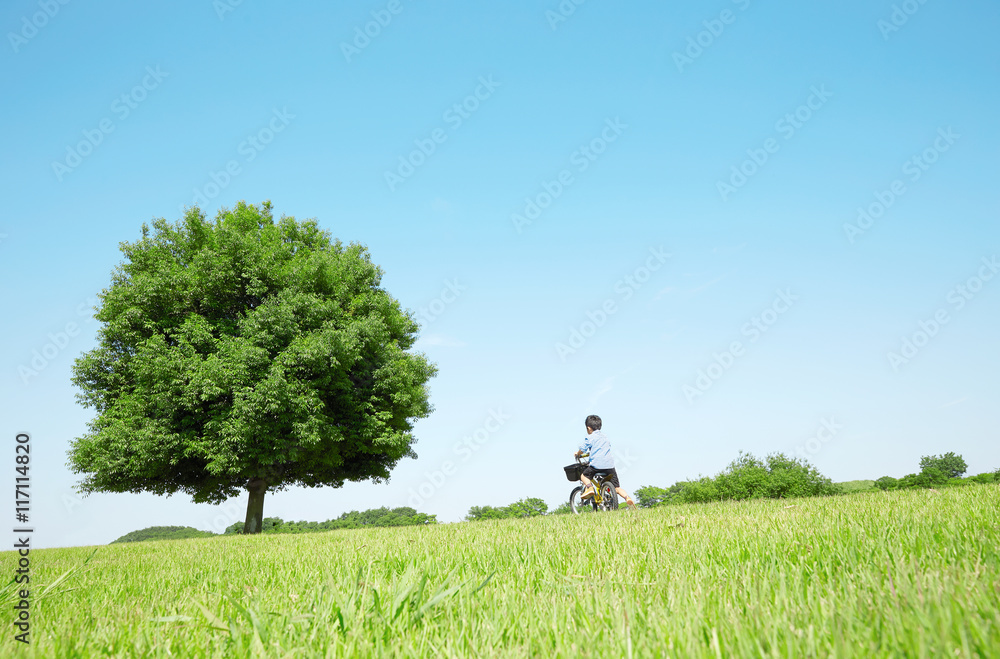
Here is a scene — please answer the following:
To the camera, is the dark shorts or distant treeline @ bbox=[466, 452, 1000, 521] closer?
the dark shorts

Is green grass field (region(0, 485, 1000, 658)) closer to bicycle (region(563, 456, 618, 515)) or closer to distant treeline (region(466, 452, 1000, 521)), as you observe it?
bicycle (region(563, 456, 618, 515))

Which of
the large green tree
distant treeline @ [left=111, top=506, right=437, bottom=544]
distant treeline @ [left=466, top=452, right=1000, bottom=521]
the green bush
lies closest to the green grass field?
distant treeline @ [left=466, top=452, right=1000, bottom=521]

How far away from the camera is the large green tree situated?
1892cm

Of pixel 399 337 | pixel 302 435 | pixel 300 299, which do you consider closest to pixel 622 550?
pixel 302 435

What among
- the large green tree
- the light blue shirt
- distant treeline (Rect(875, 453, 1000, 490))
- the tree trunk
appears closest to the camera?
the light blue shirt

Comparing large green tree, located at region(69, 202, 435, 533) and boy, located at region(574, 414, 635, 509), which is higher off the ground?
large green tree, located at region(69, 202, 435, 533)

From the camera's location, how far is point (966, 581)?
2.16m

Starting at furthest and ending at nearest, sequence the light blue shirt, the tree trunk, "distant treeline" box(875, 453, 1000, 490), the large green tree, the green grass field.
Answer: the tree trunk, the large green tree, "distant treeline" box(875, 453, 1000, 490), the light blue shirt, the green grass field

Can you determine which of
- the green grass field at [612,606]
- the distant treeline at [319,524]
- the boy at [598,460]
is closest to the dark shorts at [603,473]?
the boy at [598,460]

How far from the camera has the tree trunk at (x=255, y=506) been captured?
22.2 metres

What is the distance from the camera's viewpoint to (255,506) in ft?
73.9

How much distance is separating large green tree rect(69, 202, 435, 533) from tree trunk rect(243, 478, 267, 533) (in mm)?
50

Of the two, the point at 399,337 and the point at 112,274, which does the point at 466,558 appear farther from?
the point at 112,274

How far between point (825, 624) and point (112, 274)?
89.7 feet
